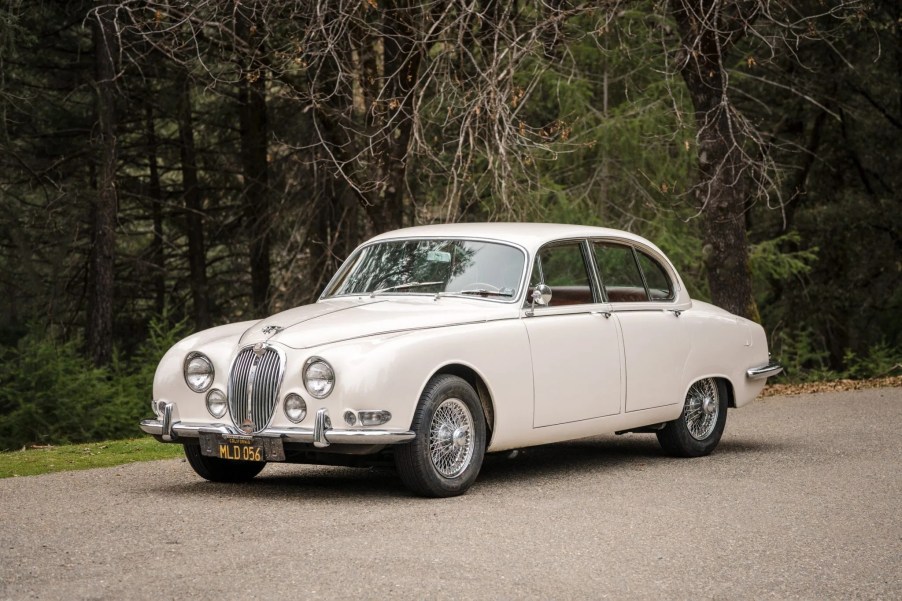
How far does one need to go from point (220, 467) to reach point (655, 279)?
A: 3860 mm

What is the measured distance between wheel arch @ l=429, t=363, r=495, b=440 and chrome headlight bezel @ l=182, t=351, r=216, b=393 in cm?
155

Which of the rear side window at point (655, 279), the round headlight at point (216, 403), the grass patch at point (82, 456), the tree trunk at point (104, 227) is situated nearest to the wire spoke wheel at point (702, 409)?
the rear side window at point (655, 279)

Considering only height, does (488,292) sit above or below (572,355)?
above

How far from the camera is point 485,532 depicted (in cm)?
714

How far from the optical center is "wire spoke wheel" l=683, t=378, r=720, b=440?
1061 cm

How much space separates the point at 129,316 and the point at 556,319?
641 inches

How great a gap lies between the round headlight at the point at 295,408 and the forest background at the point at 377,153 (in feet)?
17.3

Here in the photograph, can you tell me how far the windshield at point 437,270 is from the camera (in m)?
9.15

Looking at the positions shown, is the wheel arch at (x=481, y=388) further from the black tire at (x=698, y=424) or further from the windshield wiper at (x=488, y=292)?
the black tire at (x=698, y=424)

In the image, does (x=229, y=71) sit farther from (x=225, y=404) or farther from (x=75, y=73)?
(x=225, y=404)

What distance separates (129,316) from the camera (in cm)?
2406

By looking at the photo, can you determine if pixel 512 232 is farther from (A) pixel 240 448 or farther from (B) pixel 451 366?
(A) pixel 240 448

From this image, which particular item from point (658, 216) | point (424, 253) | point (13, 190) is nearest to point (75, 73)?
point (13, 190)

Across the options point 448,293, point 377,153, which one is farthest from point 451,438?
point 377,153
